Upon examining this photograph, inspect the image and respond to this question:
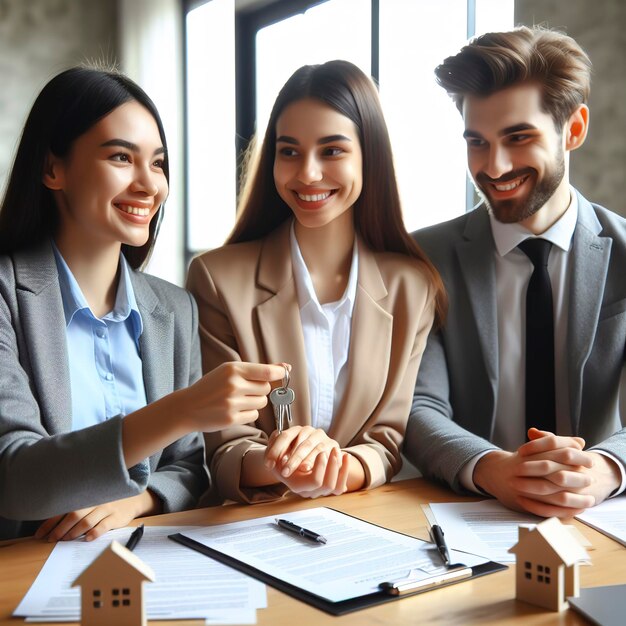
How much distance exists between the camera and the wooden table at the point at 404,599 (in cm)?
103

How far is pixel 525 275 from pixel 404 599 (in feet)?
4.07

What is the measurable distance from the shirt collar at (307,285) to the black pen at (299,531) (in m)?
0.71

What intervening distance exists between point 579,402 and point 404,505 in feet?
2.26

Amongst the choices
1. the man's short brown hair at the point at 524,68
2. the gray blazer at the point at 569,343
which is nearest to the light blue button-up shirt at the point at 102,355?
the gray blazer at the point at 569,343

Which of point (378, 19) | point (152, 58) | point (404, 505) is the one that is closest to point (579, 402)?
point (404, 505)

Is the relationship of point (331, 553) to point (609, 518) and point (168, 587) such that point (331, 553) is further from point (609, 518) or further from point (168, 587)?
point (609, 518)

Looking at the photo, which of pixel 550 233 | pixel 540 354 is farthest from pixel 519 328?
pixel 550 233

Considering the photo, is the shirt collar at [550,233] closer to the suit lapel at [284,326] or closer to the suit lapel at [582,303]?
the suit lapel at [582,303]

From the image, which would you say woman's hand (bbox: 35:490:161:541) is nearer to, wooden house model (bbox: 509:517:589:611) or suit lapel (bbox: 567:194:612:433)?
wooden house model (bbox: 509:517:589:611)

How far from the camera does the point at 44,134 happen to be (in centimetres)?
169

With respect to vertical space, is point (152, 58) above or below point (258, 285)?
above

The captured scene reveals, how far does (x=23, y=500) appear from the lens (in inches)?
52.8

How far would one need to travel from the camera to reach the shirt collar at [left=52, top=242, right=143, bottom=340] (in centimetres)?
170

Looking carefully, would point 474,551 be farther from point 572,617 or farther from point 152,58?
point 152,58
